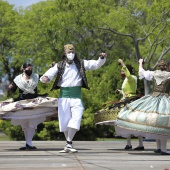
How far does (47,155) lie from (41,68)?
38.6m

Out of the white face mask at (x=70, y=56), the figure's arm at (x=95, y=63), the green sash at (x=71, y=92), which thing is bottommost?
the green sash at (x=71, y=92)

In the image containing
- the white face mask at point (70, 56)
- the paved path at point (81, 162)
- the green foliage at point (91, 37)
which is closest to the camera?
the paved path at point (81, 162)

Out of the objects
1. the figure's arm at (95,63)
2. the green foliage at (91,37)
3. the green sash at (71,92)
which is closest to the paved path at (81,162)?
the green sash at (71,92)

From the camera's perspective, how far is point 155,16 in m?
37.9

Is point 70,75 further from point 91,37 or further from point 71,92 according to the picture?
point 91,37

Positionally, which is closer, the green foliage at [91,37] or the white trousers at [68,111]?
the white trousers at [68,111]

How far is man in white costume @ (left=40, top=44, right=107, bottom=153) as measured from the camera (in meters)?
13.5

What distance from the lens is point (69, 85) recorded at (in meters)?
13.6

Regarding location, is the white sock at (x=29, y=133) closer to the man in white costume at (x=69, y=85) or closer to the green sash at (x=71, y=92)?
the man in white costume at (x=69, y=85)

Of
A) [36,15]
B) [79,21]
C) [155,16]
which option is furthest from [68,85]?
[36,15]

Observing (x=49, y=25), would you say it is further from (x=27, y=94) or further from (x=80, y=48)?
(x=27, y=94)

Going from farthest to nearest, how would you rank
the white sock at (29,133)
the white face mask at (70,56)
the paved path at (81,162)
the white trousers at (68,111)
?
the white sock at (29,133)
the white face mask at (70,56)
the white trousers at (68,111)
the paved path at (81,162)

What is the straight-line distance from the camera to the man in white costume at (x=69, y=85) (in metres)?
13.5

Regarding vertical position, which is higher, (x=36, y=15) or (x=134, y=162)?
(x=36, y=15)
